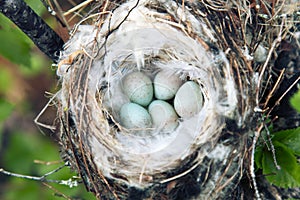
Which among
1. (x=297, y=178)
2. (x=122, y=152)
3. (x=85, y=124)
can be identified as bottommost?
(x=297, y=178)

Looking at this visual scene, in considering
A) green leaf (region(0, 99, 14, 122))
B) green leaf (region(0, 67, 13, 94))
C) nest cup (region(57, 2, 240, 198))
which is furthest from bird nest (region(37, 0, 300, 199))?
green leaf (region(0, 67, 13, 94))

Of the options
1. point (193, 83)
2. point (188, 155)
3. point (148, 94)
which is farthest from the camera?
point (148, 94)

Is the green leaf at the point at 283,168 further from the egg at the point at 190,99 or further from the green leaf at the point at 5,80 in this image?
the green leaf at the point at 5,80

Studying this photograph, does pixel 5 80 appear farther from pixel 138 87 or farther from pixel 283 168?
pixel 283 168

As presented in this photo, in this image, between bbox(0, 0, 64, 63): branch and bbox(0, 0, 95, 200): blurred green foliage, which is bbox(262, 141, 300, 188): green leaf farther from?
bbox(0, 0, 64, 63): branch

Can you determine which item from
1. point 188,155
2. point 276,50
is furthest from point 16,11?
point 276,50

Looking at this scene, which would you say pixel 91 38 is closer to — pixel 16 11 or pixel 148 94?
pixel 16 11

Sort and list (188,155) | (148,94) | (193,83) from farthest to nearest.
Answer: (148,94), (193,83), (188,155)
